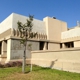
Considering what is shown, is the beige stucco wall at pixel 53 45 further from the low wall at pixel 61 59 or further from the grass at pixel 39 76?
the grass at pixel 39 76

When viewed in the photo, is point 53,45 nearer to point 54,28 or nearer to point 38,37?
point 54,28

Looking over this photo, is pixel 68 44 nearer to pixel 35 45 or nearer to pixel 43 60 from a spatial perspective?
pixel 35 45

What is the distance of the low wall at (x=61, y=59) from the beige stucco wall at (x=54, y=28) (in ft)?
25.9

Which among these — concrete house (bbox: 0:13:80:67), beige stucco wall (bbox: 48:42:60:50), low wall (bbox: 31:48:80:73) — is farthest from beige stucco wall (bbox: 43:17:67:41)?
low wall (bbox: 31:48:80:73)

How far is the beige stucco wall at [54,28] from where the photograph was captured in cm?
2327

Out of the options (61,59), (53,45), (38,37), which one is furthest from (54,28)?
(61,59)

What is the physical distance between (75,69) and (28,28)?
21.5 ft

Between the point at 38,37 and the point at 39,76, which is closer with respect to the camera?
the point at 39,76

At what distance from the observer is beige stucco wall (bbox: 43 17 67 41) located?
2327cm

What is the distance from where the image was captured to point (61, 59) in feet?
41.5

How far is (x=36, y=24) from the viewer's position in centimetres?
2194

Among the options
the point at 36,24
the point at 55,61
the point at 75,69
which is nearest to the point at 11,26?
the point at 36,24

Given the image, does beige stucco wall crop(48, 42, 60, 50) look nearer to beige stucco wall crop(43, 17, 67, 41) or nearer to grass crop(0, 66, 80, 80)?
beige stucco wall crop(43, 17, 67, 41)

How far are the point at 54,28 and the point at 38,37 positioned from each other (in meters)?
5.03
